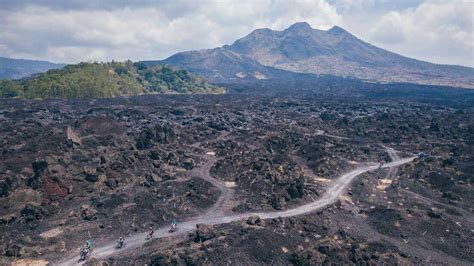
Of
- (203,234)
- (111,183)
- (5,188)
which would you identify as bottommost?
(111,183)

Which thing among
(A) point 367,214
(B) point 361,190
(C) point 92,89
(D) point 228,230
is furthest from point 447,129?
(C) point 92,89

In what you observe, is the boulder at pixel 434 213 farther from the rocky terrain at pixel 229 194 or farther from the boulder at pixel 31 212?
the boulder at pixel 31 212

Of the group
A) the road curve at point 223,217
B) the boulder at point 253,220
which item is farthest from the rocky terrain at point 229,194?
the road curve at point 223,217

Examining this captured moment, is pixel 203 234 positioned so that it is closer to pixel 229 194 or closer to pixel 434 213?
pixel 229 194

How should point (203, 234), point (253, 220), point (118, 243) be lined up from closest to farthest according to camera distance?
point (118, 243), point (203, 234), point (253, 220)

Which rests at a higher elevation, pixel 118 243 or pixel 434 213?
pixel 118 243

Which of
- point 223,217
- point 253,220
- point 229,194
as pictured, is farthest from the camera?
point 229,194

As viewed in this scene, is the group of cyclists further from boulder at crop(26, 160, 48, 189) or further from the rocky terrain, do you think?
boulder at crop(26, 160, 48, 189)

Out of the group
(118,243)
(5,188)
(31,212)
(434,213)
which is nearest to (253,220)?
(118,243)

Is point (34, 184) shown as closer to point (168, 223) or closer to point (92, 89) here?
point (168, 223)
